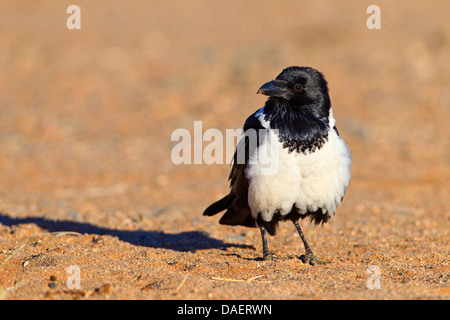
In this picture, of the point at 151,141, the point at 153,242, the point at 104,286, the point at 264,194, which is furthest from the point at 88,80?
the point at 104,286

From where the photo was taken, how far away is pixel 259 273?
4883mm

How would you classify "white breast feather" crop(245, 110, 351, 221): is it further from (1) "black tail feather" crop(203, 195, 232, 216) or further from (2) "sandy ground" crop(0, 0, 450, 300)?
(1) "black tail feather" crop(203, 195, 232, 216)

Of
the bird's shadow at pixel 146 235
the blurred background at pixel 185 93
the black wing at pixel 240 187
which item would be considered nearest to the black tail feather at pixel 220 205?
the black wing at pixel 240 187

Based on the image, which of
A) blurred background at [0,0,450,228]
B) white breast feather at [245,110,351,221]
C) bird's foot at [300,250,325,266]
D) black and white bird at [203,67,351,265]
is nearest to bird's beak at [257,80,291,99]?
black and white bird at [203,67,351,265]

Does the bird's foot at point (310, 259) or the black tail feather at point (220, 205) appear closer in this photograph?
the bird's foot at point (310, 259)

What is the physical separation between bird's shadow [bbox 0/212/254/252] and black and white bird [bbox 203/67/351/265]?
3.22ft

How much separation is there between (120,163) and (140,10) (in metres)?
11.6

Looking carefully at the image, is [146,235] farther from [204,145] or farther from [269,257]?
[204,145]

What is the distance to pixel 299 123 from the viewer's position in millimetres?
→ 5363

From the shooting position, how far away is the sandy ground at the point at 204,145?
15.7 ft

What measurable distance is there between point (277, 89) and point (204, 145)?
710cm

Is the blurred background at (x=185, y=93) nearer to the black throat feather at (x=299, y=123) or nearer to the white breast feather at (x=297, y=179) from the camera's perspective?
the white breast feather at (x=297, y=179)

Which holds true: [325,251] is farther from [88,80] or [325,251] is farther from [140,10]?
[140,10]

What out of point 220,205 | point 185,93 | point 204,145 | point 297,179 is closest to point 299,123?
point 297,179
